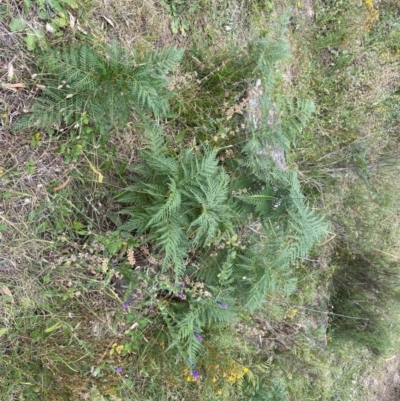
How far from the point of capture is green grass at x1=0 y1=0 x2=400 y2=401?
2.56 meters

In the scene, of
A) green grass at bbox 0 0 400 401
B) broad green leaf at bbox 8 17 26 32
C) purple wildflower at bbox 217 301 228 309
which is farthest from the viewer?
purple wildflower at bbox 217 301 228 309

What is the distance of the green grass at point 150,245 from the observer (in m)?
2.56

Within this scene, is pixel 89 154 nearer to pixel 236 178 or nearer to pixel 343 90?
pixel 236 178

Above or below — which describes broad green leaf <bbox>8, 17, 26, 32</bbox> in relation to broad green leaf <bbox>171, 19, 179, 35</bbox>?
above

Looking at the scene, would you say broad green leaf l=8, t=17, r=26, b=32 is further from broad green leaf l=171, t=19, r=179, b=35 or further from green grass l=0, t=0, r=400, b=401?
broad green leaf l=171, t=19, r=179, b=35

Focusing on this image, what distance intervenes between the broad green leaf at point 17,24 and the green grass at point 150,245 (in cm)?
3

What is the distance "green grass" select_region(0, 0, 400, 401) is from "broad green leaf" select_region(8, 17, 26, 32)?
0.03 meters

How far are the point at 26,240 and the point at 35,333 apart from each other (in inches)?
23.3

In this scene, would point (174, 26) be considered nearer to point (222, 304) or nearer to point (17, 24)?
point (17, 24)

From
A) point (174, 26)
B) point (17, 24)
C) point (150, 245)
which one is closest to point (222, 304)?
point (150, 245)

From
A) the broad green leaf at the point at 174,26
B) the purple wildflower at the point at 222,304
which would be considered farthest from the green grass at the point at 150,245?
the purple wildflower at the point at 222,304

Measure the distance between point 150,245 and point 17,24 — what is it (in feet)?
5.19

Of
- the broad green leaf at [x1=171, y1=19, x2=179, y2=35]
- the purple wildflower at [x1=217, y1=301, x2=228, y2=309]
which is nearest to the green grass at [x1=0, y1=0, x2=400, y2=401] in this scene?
the broad green leaf at [x1=171, y1=19, x2=179, y2=35]

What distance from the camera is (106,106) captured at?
250 centimetres
